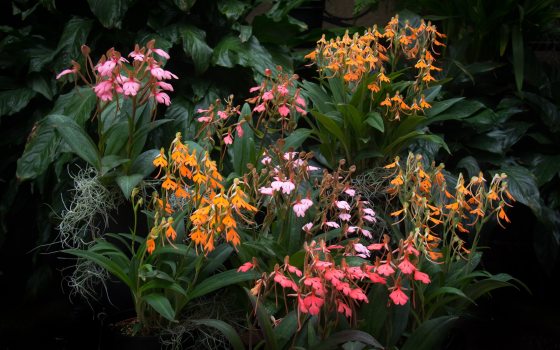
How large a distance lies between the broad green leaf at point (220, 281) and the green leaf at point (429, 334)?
1.30 feet

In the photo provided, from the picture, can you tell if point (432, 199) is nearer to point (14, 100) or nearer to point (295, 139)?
point (295, 139)

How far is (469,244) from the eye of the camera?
2.39 metres

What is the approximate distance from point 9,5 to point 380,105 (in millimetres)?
1605

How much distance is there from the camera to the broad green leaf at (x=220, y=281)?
63.4 inches

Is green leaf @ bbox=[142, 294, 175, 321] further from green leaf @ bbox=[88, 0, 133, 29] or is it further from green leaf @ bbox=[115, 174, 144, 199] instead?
green leaf @ bbox=[88, 0, 133, 29]

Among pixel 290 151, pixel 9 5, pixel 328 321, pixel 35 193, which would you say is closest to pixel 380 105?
pixel 290 151

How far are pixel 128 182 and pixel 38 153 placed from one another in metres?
0.46

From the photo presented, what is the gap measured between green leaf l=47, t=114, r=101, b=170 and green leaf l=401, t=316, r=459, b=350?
0.91m

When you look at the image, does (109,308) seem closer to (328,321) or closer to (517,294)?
(328,321)

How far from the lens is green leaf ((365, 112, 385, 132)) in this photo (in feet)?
6.55

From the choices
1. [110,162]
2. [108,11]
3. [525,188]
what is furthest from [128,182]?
[525,188]

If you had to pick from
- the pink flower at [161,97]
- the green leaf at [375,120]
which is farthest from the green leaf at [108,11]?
the green leaf at [375,120]

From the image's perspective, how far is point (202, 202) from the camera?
160 cm

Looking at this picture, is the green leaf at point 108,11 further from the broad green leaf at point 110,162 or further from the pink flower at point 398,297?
the pink flower at point 398,297
